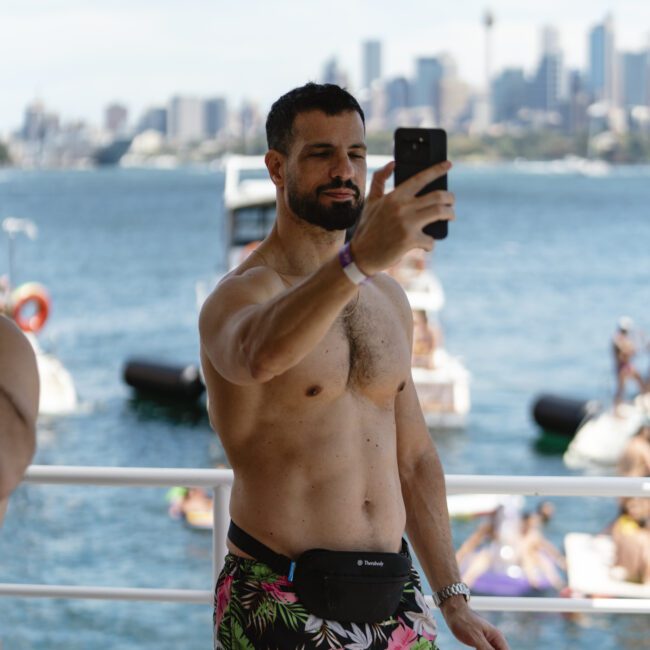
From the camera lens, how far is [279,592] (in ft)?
6.37

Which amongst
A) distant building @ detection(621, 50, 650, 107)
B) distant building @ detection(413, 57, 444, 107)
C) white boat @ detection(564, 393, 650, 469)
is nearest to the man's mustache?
white boat @ detection(564, 393, 650, 469)

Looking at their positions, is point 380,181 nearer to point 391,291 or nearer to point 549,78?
point 391,291

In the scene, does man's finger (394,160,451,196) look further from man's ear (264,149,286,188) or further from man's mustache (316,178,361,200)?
man's ear (264,149,286,188)

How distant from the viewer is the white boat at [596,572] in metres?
10.6

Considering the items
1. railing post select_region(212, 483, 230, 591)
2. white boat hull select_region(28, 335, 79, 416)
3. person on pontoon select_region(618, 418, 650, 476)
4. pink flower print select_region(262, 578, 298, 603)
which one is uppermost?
pink flower print select_region(262, 578, 298, 603)

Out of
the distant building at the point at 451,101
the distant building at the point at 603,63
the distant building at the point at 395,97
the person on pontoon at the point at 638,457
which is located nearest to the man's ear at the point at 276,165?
the person on pontoon at the point at 638,457

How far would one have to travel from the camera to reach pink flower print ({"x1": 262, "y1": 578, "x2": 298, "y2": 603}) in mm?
1937

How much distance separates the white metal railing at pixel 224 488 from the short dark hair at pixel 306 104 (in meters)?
0.92

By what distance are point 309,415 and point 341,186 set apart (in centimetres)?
36

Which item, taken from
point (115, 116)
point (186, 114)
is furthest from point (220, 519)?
point (115, 116)

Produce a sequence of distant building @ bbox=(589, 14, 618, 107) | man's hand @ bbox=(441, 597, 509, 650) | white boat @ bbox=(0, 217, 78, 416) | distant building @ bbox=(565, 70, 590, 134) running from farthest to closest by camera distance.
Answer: distant building @ bbox=(565, 70, 590, 134) < distant building @ bbox=(589, 14, 618, 107) < white boat @ bbox=(0, 217, 78, 416) < man's hand @ bbox=(441, 597, 509, 650)

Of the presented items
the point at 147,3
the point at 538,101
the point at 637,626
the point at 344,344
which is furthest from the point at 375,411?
the point at 538,101

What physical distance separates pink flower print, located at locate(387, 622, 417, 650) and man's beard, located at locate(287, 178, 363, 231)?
2.13 feet

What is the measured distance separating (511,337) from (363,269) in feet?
130
